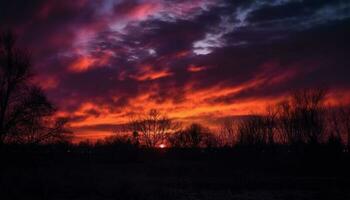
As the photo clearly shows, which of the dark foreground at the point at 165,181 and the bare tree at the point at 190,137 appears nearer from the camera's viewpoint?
the dark foreground at the point at 165,181

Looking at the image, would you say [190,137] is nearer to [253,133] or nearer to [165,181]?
[253,133]

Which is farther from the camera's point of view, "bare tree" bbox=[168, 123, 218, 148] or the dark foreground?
"bare tree" bbox=[168, 123, 218, 148]

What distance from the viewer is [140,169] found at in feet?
166

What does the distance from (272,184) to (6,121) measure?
92.9 feet

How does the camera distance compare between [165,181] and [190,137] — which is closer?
[165,181]

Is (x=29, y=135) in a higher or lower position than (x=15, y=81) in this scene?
lower

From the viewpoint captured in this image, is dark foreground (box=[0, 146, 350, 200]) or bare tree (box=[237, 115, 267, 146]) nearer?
dark foreground (box=[0, 146, 350, 200])

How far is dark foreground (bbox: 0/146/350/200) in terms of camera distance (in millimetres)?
26453

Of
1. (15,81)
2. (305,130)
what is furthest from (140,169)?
(305,130)

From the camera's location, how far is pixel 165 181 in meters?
37.3

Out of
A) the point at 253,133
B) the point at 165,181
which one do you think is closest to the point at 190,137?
the point at 253,133

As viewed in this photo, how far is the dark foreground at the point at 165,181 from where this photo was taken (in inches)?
1041

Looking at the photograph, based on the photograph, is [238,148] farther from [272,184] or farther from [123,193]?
[123,193]

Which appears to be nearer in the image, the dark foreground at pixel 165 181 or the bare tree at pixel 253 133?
the dark foreground at pixel 165 181
